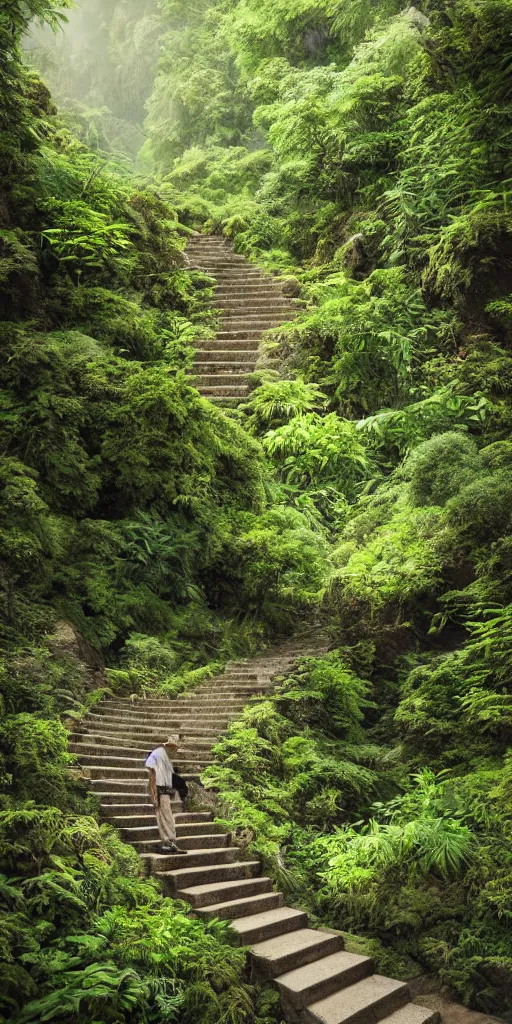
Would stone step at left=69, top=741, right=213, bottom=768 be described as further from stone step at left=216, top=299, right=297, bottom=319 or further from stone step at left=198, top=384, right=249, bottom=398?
stone step at left=216, top=299, right=297, bottom=319

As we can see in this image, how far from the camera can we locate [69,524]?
10.4 metres

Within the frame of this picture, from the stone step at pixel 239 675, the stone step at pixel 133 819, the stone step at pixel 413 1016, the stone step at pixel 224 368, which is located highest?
the stone step at pixel 224 368

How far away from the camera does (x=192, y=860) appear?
6.39m

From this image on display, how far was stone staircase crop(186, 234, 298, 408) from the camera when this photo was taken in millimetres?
15352

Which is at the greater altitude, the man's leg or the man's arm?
the man's arm

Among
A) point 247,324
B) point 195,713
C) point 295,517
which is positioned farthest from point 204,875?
point 247,324

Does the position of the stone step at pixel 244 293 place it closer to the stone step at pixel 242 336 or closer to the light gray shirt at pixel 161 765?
the stone step at pixel 242 336

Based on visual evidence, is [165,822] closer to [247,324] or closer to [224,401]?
[224,401]

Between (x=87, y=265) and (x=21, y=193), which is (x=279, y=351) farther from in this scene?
(x=21, y=193)

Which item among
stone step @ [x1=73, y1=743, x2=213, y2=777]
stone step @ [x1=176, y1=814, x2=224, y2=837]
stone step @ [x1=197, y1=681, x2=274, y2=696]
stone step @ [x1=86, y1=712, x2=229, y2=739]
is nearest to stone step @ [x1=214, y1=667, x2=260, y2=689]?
stone step @ [x1=197, y1=681, x2=274, y2=696]

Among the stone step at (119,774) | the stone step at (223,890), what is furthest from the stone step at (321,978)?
the stone step at (119,774)

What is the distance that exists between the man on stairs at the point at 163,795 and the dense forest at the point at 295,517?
0.54m

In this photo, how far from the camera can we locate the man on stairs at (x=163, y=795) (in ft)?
20.7

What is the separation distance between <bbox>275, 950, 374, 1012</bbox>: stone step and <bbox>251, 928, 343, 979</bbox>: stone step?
0.16 feet
